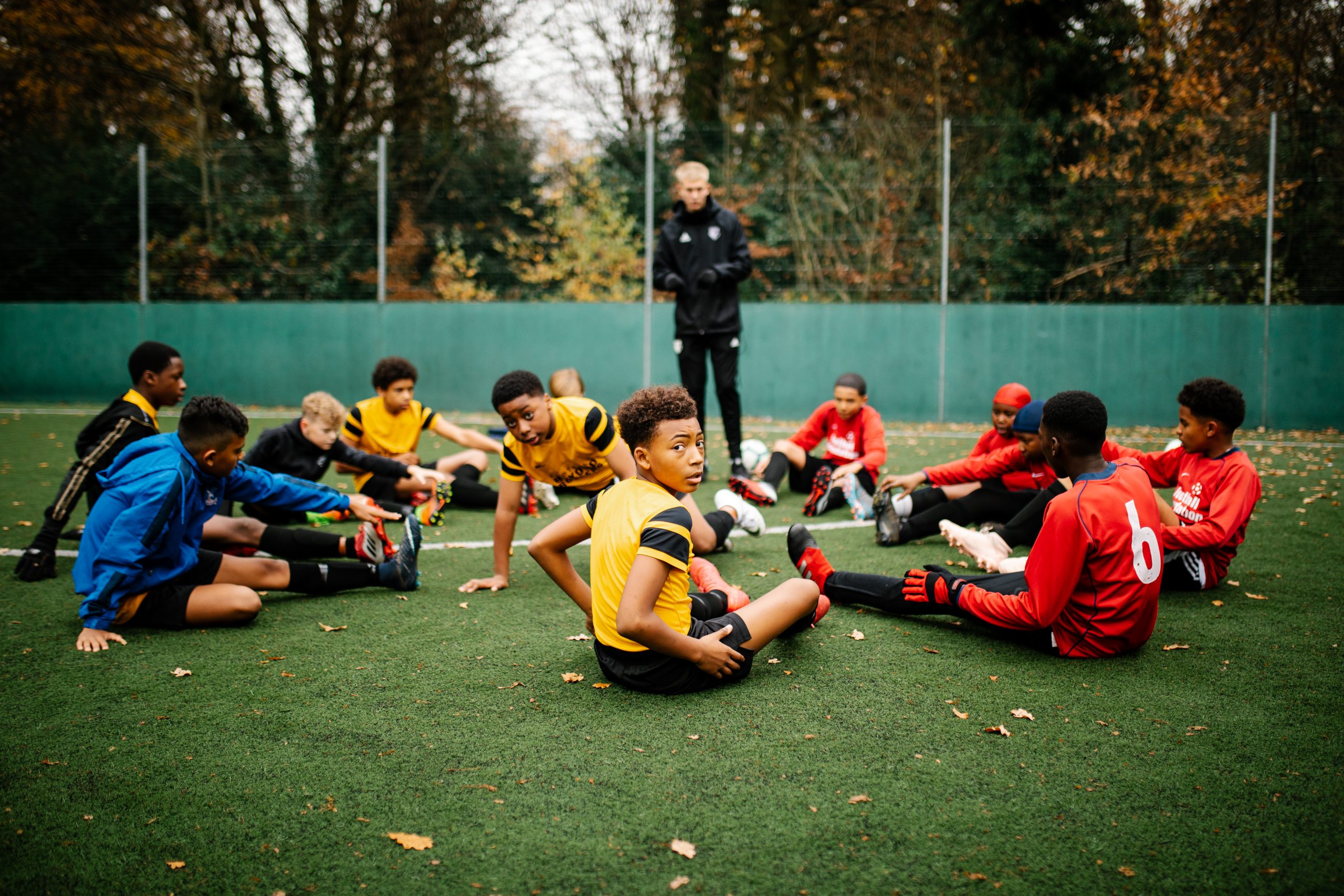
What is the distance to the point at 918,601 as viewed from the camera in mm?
3879

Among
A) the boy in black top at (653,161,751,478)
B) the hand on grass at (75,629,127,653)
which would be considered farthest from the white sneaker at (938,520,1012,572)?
the hand on grass at (75,629,127,653)

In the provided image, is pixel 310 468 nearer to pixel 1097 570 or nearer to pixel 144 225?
pixel 1097 570

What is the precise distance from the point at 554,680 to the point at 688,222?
18.3 ft

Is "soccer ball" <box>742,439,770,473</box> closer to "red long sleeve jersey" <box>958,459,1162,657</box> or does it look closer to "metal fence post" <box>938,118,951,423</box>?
"red long sleeve jersey" <box>958,459,1162,657</box>

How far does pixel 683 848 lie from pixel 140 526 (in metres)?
2.77

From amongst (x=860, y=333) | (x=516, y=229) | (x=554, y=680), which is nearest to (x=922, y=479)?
(x=554, y=680)

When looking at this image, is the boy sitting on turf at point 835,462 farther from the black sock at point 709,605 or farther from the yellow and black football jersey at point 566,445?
the black sock at point 709,605

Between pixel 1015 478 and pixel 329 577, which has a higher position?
pixel 1015 478

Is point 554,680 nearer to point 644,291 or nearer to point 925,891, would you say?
point 925,891

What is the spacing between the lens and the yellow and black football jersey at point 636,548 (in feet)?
9.52

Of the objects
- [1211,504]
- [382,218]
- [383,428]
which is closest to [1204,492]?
[1211,504]

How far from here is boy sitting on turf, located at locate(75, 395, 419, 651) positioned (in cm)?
368

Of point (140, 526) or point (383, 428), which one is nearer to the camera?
point (140, 526)

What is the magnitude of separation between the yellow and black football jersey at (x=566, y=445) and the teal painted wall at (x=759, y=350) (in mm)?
8525
